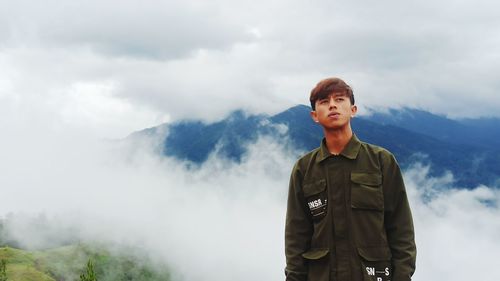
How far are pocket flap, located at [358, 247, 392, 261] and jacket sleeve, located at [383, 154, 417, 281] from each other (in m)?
0.14

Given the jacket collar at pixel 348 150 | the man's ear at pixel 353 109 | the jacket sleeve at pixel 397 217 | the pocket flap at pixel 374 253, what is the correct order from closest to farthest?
1. the pocket flap at pixel 374 253
2. the jacket sleeve at pixel 397 217
3. the jacket collar at pixel 348 150
4. the man's ear at pixel 353 109

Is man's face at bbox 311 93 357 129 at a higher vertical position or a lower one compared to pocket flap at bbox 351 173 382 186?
higher

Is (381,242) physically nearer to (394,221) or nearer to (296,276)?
(394,221)

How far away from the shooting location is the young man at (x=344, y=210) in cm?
629

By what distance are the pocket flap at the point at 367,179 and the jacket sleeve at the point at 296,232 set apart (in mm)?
770

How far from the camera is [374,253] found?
6289 mm

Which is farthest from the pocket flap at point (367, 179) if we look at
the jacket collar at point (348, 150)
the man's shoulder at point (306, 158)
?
the man's shoulder at point (306, 158)

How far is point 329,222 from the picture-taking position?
6.46m

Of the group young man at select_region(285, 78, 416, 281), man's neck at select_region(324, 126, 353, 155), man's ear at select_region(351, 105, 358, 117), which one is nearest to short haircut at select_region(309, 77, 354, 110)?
young man at select_region(285, 78, 416, 281)

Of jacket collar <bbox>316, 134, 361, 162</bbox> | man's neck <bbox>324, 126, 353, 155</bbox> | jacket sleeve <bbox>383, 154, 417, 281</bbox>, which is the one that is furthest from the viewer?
man's neck <bbox>324, 126, 353, 155</bbox>

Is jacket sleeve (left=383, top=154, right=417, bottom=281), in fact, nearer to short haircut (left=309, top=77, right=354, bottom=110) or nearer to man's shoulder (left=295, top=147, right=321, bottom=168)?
man's shoulder (left=295, top=147, right=321, bottom=168)

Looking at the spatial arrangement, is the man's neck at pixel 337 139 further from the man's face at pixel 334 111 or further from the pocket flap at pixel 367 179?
the pocket flap at pixel 367 179

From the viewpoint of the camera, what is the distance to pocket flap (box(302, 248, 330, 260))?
21.0 feet

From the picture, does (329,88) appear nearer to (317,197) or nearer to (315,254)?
(317,197)
